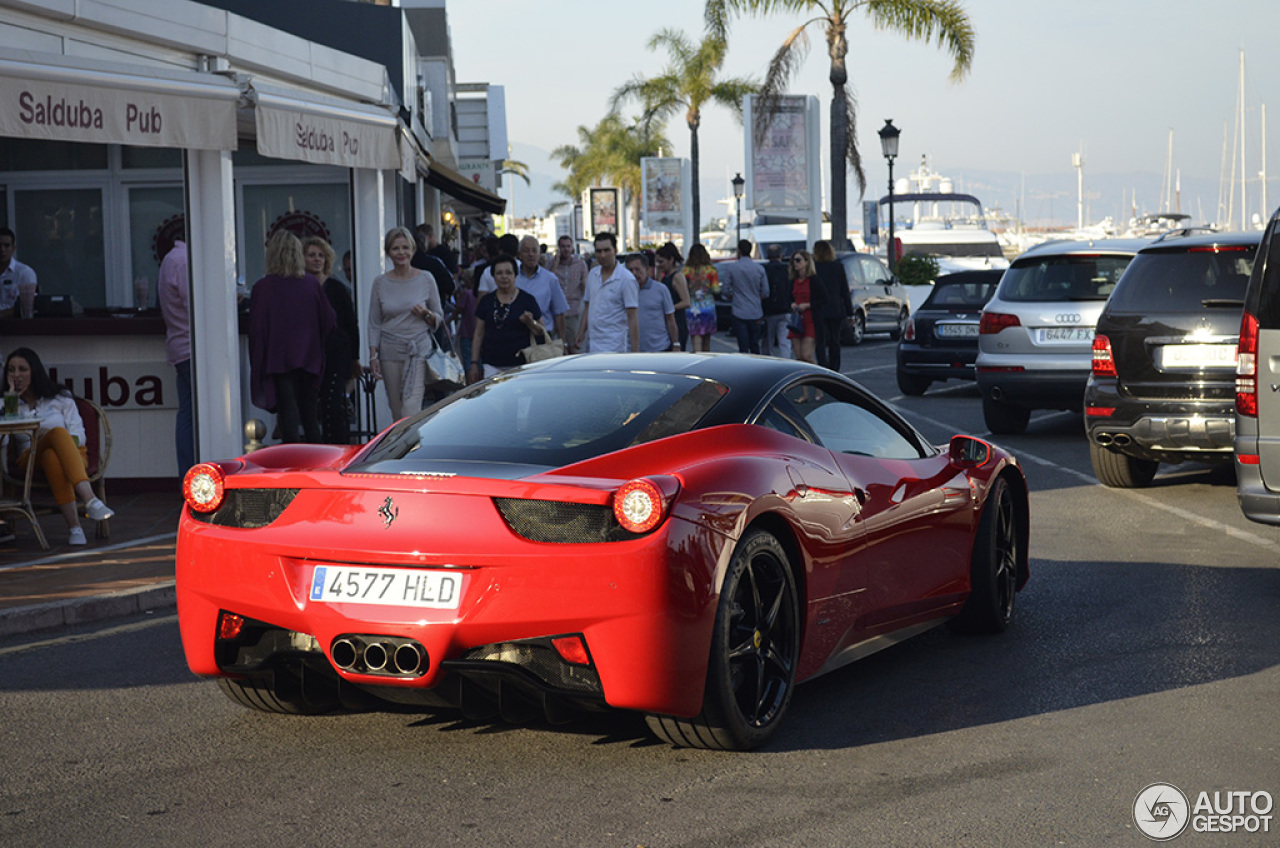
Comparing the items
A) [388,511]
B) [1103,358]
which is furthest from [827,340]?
[388,511]

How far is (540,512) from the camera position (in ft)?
14.8

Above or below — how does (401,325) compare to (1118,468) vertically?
above

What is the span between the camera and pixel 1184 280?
10852mm

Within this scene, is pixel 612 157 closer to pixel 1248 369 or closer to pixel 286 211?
pixel 286 211

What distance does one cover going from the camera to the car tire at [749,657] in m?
4.65

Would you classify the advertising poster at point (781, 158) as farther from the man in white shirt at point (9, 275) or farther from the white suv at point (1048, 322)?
the man in white shirt at point (9, 275)

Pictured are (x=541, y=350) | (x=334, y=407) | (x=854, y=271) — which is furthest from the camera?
(x=854, y=271)

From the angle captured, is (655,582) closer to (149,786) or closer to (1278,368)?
(149,786)

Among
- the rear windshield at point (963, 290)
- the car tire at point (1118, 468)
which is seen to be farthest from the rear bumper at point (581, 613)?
the rear windshield at point (963, 290)

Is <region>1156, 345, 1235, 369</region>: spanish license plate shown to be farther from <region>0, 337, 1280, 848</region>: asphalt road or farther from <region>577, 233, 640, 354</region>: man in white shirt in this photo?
<region>577, 233, 640, 354</region>: man in white shirt

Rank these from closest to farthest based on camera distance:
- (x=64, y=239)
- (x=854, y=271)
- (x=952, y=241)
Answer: (x=64, y=239), (x=854, y=271), (x=952, y=241)

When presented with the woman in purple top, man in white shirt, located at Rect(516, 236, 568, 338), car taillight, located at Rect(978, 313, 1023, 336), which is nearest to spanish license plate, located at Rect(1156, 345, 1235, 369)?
car taillight, located at Rect(978, 313, 1023, 336)

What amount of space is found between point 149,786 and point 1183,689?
358cm

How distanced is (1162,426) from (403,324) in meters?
5.45
